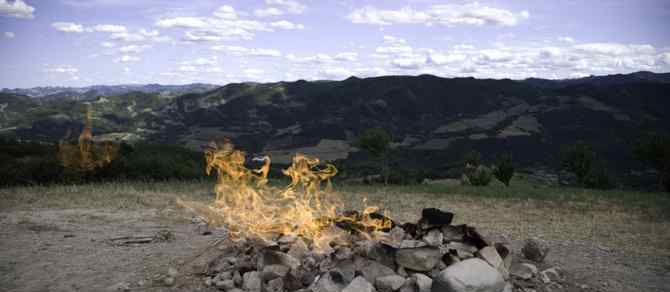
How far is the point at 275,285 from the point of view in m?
7.45

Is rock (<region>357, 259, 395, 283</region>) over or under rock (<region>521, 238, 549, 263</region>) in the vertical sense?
over

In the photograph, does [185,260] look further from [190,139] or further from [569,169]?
[190,139]

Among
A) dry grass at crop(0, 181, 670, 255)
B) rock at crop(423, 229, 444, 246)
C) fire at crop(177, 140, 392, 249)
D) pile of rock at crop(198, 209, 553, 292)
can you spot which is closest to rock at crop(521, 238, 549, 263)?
pile of rock at crop(198, 209, 553, 292)

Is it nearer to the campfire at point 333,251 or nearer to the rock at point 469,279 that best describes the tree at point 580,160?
the campfire at point 333,251

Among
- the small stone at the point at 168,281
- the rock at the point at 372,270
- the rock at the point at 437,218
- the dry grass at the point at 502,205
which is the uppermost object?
the rock at the point at 437,218

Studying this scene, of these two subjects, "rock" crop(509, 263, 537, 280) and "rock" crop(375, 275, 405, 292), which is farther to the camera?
"rock" crop(509, 263, 537, 280)

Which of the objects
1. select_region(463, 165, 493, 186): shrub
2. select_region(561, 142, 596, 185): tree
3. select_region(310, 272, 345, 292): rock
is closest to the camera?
select_region(310, 272, 345, 292): rock

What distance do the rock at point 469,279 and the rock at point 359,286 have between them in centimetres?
95

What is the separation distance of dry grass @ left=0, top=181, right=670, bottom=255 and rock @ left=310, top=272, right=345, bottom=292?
6.91 m

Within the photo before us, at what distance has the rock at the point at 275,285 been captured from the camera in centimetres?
740

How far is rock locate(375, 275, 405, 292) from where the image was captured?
24.0 feet

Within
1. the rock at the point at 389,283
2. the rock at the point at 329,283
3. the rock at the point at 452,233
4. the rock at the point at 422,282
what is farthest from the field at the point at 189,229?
the rock at the point at 422,282

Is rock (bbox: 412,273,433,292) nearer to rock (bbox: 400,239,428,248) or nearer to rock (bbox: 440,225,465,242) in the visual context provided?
rock (bbox: 400,239,428,248)

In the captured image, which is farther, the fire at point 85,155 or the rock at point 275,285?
the fire at point 85,155
